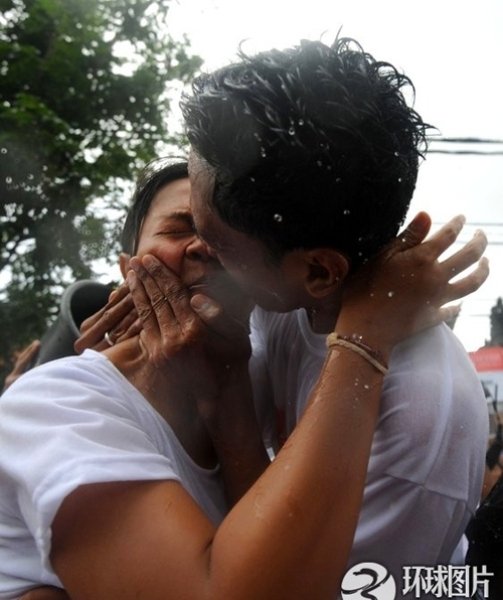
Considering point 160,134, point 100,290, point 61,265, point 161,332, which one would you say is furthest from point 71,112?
point 161,332

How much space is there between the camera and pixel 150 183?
1561mm

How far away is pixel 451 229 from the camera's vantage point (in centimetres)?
115

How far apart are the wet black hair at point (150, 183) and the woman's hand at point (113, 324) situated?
0.12 metres

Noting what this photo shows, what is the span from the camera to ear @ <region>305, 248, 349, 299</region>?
44.5 inches

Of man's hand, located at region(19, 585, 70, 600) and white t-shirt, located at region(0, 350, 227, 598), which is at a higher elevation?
white t-shirt, located at region(0, 350, 227, 598)

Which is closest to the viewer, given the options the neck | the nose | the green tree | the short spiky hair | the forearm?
the forearm

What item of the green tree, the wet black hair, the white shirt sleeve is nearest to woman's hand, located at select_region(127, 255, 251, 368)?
the white shirt sleeve

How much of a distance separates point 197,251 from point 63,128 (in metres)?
6.10

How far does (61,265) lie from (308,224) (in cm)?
606

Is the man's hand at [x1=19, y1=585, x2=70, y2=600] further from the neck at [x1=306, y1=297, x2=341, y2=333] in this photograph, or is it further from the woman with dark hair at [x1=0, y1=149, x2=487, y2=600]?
the neck at [x1=306, y1=297, x2=341, y2=333]

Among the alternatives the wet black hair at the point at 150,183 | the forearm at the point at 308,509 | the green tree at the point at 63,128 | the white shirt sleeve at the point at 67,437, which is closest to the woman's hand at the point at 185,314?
the white shirt sleeve at the point at 67,437

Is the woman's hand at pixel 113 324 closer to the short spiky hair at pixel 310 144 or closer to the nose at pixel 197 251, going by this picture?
the nose at pixel 197 251

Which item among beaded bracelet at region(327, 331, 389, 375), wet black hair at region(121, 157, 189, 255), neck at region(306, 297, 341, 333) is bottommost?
beaded bracelet at region(327, 331, 389, 375)

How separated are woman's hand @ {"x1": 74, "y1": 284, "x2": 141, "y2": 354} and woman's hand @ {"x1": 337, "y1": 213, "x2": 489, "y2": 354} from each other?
50cm
